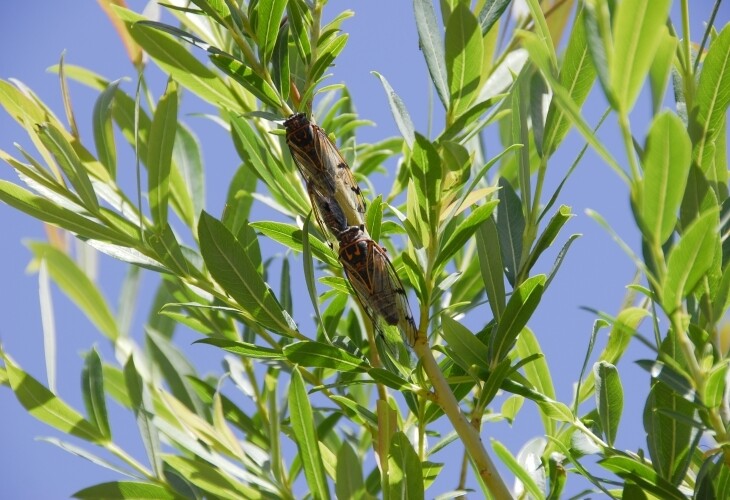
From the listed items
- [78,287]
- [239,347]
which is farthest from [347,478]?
[78,287]

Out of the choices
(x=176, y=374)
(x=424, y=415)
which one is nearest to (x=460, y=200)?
(x=424, y=415)

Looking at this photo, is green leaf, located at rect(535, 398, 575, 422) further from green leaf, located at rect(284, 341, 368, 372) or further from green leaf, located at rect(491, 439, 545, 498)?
green leaf, located at rect(284, 341, 368, 372)

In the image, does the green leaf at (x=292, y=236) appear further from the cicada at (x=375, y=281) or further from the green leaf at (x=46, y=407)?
the green leaf at (x=46, y=407)

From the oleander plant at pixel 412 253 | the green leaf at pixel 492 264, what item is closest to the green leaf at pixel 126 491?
the oleander plant at pixel 412 253

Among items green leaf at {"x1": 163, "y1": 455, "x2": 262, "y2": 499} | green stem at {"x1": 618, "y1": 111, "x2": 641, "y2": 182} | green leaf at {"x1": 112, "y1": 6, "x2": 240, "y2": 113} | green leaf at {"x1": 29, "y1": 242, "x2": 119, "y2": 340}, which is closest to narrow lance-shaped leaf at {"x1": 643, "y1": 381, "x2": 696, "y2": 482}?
green stem at {"x1": 618, "y1": 111, "x2": 641, "y2": 182}

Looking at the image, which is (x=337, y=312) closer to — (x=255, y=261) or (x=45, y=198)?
(x=255, y=261)

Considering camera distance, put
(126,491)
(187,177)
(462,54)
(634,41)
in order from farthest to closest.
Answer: (187,177) < (126,491) < (462,54) < (634,41)

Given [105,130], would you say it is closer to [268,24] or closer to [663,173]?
[268,24]
